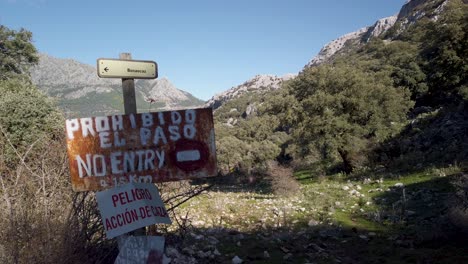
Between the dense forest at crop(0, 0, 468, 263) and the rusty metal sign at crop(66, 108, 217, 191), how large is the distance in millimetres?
814

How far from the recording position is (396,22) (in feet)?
359

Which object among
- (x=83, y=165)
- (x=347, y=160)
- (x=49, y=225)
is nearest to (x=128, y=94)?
(x=83, y=165)

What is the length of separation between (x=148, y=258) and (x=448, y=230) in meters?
6.45

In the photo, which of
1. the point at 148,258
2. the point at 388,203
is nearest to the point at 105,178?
the point at 148,258

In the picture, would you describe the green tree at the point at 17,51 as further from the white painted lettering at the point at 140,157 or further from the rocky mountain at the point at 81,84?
the rocky mountain at the point at 81,84

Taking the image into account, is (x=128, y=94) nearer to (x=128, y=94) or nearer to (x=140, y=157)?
(x=128, y=94)

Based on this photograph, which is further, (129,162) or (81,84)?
(81,84)

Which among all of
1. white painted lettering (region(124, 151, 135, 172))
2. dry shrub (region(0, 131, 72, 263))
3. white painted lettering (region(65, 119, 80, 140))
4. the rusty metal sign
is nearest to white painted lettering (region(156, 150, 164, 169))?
the rusty metal sign

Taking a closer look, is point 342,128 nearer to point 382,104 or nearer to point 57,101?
point 382,104

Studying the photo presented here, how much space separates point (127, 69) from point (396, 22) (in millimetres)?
120599

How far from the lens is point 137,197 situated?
3.46 m

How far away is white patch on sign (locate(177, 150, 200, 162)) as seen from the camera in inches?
147

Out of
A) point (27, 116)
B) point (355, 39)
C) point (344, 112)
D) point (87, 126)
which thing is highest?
point (355, 39)

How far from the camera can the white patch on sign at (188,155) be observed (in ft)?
12.3
